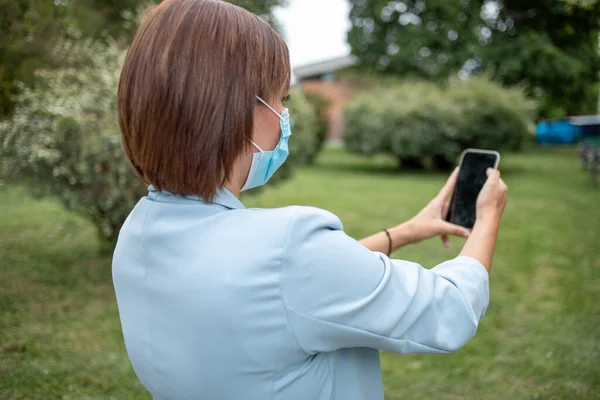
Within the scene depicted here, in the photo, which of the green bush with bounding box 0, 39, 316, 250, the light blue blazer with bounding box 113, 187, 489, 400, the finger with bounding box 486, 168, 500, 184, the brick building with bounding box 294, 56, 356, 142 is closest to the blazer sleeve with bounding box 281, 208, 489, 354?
the light blue blazer with bounding box 113, 187, 489, 400

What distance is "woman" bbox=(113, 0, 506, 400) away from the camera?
3.50ft

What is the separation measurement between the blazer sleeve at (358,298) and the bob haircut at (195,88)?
22 cm

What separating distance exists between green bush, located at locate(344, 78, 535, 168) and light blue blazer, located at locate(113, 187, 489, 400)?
665 inches

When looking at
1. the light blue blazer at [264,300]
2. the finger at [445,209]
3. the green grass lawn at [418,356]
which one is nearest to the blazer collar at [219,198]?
the light blue blazer at [264,300]

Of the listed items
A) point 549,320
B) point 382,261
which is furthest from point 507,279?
point 382,261

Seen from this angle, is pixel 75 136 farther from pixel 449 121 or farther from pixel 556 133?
pixel 556 133

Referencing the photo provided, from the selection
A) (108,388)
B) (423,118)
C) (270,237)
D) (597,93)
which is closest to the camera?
(270,237)

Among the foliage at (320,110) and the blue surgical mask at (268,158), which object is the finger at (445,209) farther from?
the foliage at (320,110)

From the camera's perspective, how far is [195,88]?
1.10 meters

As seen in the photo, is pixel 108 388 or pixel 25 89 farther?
pixel 25 89

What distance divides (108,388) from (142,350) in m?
2.78

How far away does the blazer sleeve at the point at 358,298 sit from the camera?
1.05 metres

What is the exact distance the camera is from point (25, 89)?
187 inches

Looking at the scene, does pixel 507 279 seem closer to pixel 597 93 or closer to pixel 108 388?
pixel 108 388
